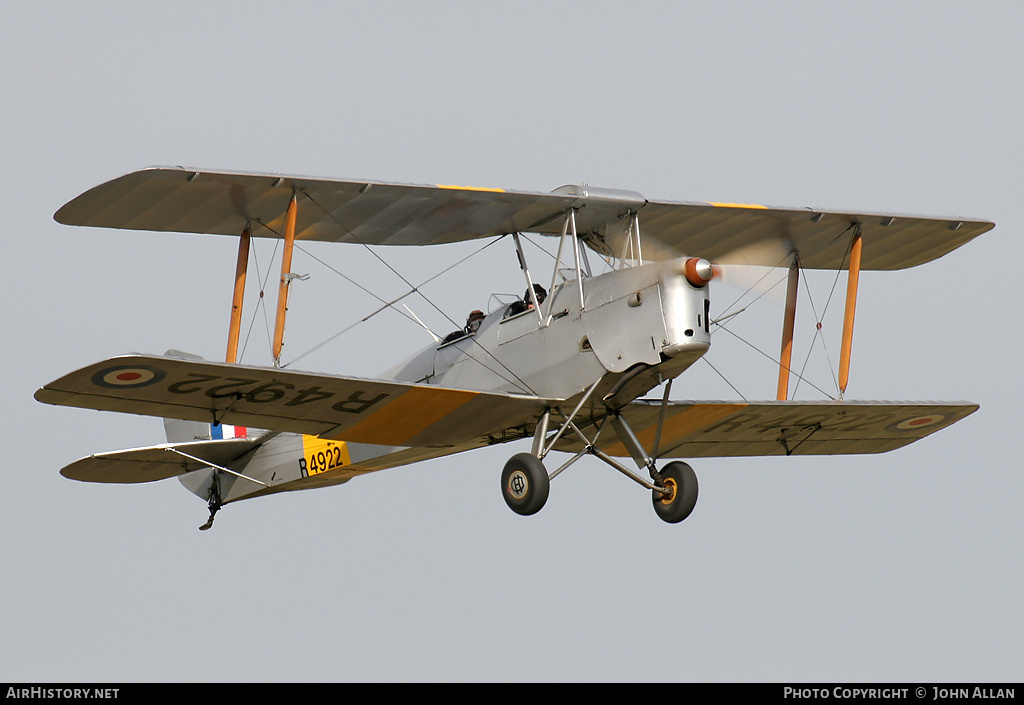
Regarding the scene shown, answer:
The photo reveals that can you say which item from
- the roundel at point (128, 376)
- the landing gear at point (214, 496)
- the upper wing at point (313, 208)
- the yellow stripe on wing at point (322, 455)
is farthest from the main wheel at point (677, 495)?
the landing gear at point (214, 496)

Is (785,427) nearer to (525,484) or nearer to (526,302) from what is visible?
(526,302)

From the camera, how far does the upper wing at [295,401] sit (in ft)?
43.6

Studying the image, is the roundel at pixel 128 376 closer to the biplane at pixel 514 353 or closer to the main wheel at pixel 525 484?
the biplane at pixel 514 353

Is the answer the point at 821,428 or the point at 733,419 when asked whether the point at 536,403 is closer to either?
the point at 733,419

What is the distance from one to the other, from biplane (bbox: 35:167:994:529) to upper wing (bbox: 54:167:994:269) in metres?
0.02

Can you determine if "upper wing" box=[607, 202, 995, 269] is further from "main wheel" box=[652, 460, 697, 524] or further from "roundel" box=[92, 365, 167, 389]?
"roundel" box=[92, 365, 167, 389]

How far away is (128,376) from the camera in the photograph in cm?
1327

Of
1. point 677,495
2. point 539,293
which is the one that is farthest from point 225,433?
point 677,495

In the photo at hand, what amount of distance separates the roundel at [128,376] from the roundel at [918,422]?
8.40 meters

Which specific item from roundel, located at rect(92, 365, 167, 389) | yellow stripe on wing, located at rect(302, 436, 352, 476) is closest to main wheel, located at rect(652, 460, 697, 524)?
yellow stripe on wing, located at rect(302, 436, 352, 476)
